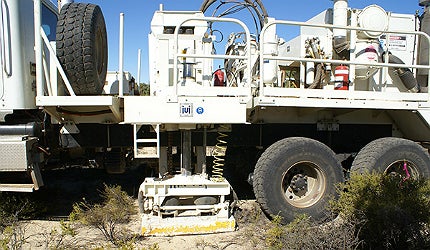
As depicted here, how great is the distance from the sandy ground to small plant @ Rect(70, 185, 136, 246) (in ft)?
0.29

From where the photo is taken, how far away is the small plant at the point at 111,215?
3630 millimetres

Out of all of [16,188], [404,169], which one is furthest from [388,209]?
[16,188]

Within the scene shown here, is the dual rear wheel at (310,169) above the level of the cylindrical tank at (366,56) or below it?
below

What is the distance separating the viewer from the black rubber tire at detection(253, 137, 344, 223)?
3.88 meters

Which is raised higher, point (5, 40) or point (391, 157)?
point (5, 40)

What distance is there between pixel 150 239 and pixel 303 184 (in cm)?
200

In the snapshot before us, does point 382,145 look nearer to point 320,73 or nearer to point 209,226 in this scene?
point 320,73

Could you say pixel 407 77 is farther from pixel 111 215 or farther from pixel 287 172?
pixel 111 215

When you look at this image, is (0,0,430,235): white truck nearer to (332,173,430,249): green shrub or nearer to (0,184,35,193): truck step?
(0,184,35,193): truck step

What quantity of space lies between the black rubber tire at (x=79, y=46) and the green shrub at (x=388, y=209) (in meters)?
3.26

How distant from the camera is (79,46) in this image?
3.69 meters

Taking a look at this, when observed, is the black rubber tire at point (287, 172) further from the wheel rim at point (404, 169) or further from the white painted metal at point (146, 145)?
the white painted metal at point (146, 145)

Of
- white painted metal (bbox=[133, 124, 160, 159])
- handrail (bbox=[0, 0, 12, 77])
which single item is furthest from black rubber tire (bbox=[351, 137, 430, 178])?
handrail (bbox=[0, 0, 12, 77])

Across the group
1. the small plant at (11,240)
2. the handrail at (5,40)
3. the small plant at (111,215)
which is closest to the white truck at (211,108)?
the handrail at (5,40)
